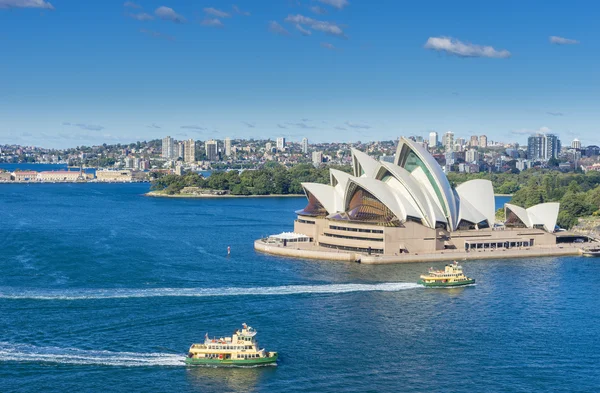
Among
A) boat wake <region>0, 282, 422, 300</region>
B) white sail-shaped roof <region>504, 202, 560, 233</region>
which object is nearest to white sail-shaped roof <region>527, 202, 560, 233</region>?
white sail-shaped roof <region>504, 202, 560, 233</region>

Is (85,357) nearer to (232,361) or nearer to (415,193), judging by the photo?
Result: (232,361)

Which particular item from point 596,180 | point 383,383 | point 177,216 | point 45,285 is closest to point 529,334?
point 383,383

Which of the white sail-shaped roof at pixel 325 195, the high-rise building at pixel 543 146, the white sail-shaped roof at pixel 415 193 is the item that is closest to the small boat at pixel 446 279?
the white sail-shaped roof at pixel 415 193

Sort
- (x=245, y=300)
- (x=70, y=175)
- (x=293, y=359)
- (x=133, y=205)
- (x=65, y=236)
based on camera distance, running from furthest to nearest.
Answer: (x=70, y=175) < (x=133, y=205) < (x=65, y=236) < (x=245, y=300) < (x=293, y=359)

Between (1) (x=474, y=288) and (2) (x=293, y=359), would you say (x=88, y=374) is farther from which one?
(1) (x=474, y=288)

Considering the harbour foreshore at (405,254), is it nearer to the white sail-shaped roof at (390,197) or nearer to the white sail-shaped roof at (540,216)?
the white sail-shaped roof at (540,216)

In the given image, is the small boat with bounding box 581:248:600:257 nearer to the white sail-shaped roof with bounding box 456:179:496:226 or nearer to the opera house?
the opera house

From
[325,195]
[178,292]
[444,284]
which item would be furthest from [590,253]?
[178,292]
